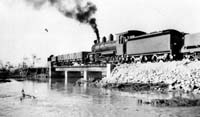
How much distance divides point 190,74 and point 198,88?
88.6 inches

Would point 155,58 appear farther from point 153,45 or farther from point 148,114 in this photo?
point 148,114

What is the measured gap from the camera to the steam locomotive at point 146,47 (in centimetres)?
2830

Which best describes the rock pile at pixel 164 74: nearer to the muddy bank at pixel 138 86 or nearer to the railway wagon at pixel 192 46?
the muddy bank at pixel 138 86

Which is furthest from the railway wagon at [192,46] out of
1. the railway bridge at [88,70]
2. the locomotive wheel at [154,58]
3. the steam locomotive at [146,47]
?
the railway bridge at [88,70]

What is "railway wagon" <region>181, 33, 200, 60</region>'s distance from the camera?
26703mm

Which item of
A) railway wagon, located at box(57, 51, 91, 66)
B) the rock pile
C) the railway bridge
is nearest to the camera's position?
the rock pile

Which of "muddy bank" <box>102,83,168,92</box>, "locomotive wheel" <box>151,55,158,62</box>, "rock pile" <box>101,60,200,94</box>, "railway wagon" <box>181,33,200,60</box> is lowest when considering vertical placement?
"muddy bank" <box>102,83,168,92</box>

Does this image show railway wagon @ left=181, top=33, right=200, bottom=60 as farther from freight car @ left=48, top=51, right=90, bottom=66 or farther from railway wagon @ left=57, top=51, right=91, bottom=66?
railway wagon @ left=57, top=51, right=91, bottom=66

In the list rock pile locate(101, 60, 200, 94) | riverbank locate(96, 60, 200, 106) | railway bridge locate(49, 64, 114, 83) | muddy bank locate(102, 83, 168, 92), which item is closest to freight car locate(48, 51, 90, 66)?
railway bridge locate(49, 64, 114, 83)

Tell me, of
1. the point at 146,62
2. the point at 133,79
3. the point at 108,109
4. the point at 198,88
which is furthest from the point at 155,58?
the point at 108,109

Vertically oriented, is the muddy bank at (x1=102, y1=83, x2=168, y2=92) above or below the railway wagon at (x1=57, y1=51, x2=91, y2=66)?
below

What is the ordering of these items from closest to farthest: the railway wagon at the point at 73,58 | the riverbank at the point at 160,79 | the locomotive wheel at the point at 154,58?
the riverbank at the point at 160,79 → the locomotive wheel at the point at 154,58 → the railway wagon at the point at 73,58

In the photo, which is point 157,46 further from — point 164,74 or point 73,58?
point 73,58

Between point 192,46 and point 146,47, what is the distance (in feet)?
21.7
